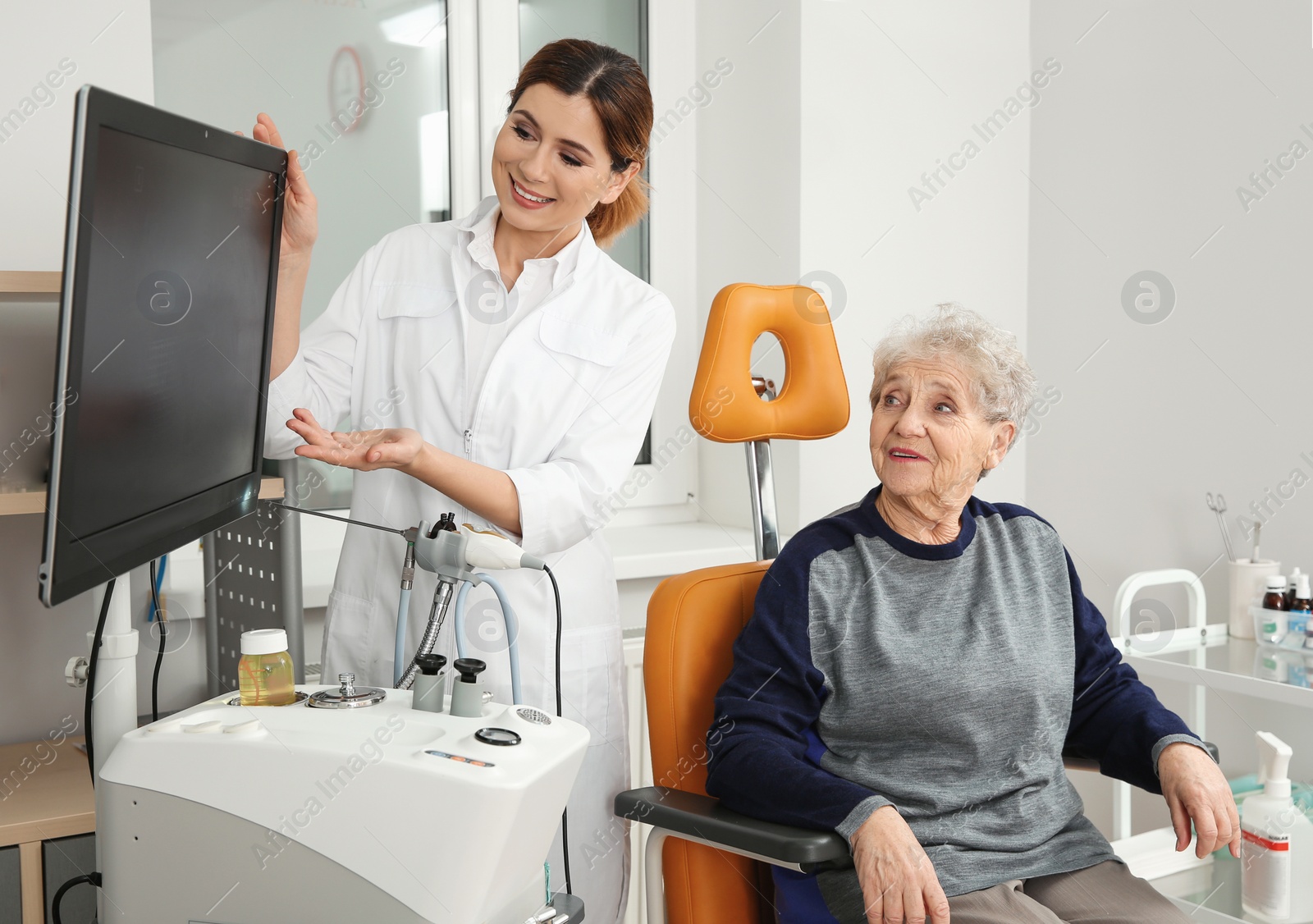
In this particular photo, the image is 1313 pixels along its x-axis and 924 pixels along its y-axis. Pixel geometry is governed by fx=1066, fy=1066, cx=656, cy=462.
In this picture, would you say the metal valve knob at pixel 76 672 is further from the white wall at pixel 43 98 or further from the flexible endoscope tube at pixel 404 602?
the white wall at pixel 43 98

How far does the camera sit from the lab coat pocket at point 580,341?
1413mm

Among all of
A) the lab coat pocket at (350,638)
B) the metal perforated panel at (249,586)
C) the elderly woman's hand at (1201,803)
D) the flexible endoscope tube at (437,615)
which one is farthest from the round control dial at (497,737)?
the elderly woman's hand at (1201,803)

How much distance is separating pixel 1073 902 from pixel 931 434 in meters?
0.59

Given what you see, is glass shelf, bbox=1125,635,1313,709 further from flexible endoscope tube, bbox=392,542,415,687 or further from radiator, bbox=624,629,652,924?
flexible endoscope tube, bbox=392,542,415,687

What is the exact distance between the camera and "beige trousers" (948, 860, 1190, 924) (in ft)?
3.92

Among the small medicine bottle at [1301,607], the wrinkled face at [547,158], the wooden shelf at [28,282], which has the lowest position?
the small medicine bottle at [1301,607]

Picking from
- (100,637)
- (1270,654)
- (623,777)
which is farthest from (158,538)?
(1270,654)

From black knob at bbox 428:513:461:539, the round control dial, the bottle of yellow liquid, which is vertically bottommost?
the round control dial

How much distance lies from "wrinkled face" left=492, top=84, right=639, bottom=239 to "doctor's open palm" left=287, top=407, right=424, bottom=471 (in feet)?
1.26

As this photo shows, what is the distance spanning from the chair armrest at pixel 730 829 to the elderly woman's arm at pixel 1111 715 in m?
0.45

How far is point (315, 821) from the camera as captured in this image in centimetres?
83

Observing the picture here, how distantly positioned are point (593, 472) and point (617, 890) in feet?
1.88

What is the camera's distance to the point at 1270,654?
176cm

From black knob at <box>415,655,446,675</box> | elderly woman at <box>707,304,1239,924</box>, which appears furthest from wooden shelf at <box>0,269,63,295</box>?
elderly woman at <box>707,304,1239,924</box>
